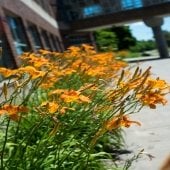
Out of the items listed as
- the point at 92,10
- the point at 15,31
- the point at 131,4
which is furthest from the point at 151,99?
the point at 92,10

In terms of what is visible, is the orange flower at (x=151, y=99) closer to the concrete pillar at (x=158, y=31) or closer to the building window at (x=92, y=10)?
the concrete pillar at (x=158, y=31)

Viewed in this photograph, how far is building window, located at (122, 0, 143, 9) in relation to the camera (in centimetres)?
4088

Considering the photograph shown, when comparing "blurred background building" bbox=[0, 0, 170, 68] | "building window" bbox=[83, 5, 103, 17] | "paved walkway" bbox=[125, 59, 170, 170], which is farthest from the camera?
"building window" bbox=[83, 5, 103, 17]

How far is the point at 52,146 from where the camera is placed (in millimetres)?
3602

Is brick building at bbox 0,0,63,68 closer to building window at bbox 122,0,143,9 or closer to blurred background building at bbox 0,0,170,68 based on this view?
blurred background building at bbox 0,0,170,68

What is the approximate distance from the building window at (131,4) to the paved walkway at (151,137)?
111 ft

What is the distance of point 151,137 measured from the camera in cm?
572

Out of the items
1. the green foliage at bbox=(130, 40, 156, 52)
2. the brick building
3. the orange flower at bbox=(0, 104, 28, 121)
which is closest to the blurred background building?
the brick building

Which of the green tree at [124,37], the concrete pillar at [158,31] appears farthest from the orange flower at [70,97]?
the green tree at [124,37]

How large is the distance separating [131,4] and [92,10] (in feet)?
14.3

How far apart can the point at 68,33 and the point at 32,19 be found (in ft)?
64.0

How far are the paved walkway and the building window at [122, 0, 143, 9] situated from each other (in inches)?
1330

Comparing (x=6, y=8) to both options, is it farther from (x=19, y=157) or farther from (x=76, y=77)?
(x=19, y=157)

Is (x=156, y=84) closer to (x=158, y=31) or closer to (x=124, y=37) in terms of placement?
(x=158, y=31)
